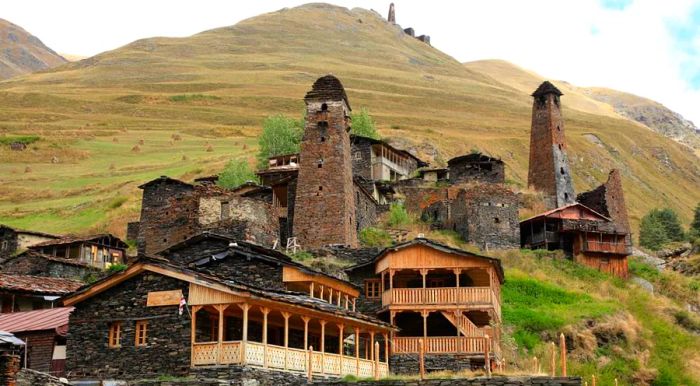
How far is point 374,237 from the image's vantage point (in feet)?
190

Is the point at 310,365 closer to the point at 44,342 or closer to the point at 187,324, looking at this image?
the point at 187,324

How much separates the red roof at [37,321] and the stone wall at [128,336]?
8.70 ft

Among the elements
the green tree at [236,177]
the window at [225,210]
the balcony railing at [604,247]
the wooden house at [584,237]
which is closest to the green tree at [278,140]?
the green tree at [236,177]

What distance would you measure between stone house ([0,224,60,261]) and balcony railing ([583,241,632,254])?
3599 centimetres

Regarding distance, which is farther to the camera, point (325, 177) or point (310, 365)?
point (325, 177)

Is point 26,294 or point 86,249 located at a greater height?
point 86,249

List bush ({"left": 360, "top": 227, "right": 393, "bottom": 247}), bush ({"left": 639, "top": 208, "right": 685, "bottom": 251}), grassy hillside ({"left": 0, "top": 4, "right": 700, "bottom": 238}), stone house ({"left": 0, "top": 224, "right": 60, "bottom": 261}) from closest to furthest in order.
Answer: bush ({"left": 360, "top": 227, "right": 393, "bottom": 247}), stone house ({"left": 0, "top": 224, "right": 60, "bottom": 261}), bush ({"left": 639, "top": 208, "right": 685, "bottom": 251}), grassy hillside ({"left": 0, "top": 4, "right": 700, "bottom": 238})

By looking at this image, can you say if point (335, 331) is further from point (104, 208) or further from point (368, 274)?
point (104, 208)

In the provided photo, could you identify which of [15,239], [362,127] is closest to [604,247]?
[362,127]

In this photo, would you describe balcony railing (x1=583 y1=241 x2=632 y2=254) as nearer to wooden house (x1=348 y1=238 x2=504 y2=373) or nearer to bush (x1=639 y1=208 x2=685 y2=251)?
bush (x1=639 y1=208 x2=685 y2=251)

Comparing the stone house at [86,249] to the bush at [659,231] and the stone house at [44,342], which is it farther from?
the bush at [659,231]

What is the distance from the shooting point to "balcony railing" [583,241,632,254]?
193 feet

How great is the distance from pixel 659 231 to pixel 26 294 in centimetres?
5680

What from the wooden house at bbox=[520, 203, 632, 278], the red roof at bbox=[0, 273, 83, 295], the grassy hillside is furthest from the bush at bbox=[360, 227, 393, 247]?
the grassy hillside
